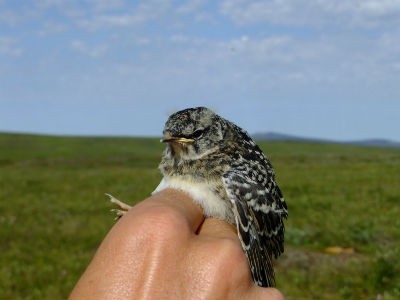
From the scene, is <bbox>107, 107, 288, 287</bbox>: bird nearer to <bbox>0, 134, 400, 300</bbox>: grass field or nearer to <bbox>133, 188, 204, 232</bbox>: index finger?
<bbox>133, 188, 204, 232</bbox>: index finger

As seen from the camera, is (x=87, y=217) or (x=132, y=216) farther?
(x=87, y=217)

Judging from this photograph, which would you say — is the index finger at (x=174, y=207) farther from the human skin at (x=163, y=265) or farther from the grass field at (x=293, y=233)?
the grass field at (x=293, y=233)

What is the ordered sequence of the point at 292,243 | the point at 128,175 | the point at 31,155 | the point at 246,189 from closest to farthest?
the point at 246,189 < the point at 292,243 < the point at 128,175 < the point at 31,155

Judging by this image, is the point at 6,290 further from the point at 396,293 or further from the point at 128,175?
the point at 128,175

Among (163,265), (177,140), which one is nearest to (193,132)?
(177,140)

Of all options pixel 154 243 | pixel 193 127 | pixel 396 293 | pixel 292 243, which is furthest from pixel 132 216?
pixel 292 243

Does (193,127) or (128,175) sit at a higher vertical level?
(193,127)

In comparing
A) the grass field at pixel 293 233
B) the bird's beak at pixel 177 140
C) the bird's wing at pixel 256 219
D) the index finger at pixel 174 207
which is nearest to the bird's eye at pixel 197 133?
the bird's beak at pixel 177 140

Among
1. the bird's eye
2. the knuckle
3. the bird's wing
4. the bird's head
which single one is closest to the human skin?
the knuckle
